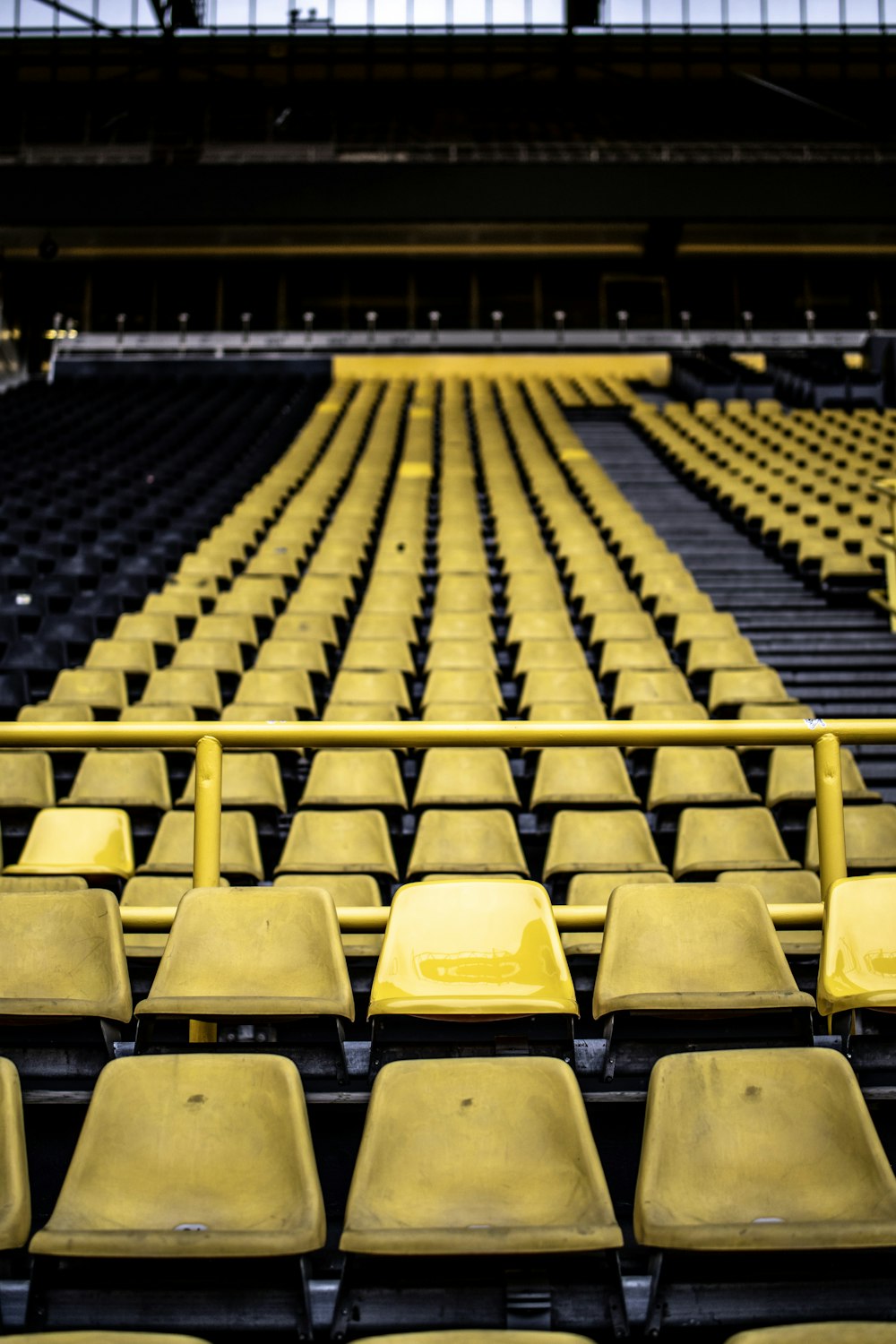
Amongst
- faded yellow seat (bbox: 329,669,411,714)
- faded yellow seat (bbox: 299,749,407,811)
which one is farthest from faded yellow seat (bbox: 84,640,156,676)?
faded yellow seat (bbox: 299,749,407,811)

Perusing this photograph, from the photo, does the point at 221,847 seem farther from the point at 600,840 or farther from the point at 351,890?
the point at 600,840

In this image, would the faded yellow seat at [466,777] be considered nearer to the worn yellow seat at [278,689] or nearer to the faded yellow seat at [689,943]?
the worn yellow seat at [278,689]

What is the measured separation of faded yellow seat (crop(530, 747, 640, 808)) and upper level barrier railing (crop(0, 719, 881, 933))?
1.08 meters

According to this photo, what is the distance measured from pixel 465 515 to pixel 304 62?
14.9 m

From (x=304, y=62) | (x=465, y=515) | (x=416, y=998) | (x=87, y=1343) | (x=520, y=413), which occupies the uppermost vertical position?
(x=304, y=62)

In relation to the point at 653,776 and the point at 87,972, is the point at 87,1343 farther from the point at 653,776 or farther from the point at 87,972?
the point at 653,776

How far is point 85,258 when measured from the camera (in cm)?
1717

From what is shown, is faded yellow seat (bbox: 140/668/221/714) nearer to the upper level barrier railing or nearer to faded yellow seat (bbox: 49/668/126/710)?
faded yellow seat (bbox: 49/668/126/710)

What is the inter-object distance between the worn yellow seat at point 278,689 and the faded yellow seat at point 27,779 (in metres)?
0.80

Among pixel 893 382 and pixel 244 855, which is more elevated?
pixel 893 382

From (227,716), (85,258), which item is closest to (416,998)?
(227,716)

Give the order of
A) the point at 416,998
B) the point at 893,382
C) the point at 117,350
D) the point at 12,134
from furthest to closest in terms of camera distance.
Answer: the point at 12,134
the point at 117,350
the point at 893,382
the point at 416,998

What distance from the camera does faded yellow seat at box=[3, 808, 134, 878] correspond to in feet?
8.68

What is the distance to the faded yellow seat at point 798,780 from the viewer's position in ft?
10.5
